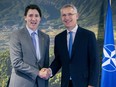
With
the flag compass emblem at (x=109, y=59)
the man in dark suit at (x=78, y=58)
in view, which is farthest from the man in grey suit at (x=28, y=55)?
the flag compass emblem at (x=109, y=59)

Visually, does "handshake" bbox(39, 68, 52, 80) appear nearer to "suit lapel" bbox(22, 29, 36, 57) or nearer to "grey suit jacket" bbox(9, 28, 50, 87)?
"grey suit jacket" bbox(9, 28, 50, 87)

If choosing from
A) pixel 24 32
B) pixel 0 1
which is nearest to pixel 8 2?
pixel 0 1

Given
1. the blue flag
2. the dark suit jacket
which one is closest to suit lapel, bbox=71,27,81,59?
the dark suit jacket

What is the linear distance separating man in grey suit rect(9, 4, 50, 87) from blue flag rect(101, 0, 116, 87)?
5.61ft

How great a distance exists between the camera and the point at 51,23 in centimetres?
423

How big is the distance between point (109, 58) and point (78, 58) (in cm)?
159

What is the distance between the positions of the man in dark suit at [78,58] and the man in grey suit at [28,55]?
0.10m

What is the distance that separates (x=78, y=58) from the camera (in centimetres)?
266

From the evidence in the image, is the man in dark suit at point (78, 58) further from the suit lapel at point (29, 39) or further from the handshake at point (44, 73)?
the suit lapel at point (29, 39)

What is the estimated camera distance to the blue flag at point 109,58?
162 inches

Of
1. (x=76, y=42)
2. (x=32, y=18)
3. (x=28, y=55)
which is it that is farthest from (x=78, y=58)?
(x=32, y=18)

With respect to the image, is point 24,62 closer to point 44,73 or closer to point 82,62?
point 44,73

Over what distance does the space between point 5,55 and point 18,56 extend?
1589 millimetres

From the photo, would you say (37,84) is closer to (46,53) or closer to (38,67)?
(38,67)
